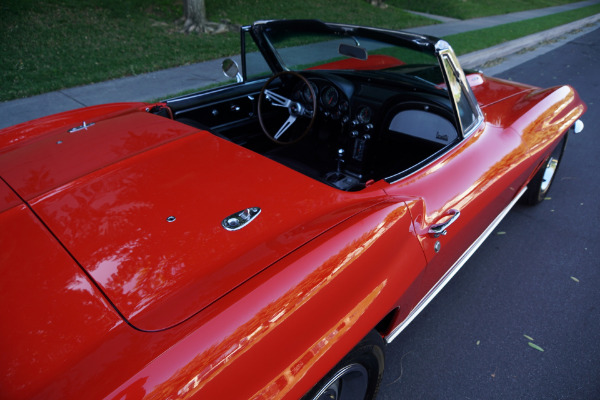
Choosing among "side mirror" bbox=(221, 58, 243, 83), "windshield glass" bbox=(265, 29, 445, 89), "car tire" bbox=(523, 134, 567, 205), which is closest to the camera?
"windshield glass" bbox=(265, 29, 445, 89)

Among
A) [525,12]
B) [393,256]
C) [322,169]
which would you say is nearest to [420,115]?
[322,169]

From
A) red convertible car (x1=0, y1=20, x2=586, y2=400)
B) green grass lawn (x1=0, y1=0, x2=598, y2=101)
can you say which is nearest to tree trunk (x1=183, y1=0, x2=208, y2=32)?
green grass lawn (x1=0, y1=0, x2=598, y2=101)

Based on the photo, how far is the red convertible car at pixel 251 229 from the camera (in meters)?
1.13

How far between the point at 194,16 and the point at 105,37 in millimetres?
1868

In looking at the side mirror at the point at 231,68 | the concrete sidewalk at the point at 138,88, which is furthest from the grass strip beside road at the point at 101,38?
the side mirror at the point at 231,68

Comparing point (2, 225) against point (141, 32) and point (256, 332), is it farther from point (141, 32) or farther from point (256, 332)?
point (141, 32)

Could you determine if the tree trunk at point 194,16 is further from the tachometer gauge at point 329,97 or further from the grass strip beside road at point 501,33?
the tachometer gauge at point 329,97

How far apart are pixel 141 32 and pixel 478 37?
7.59 m

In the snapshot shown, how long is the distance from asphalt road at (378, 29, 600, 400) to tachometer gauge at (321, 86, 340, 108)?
1.52m

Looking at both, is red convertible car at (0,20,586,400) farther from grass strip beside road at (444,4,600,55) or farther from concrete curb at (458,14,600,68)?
grass strip beside road at (444,4,600,55)

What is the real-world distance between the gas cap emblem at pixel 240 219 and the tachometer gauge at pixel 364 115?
1407mm

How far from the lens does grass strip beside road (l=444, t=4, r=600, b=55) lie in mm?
8586

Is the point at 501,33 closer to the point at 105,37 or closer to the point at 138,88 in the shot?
the point at 138,88

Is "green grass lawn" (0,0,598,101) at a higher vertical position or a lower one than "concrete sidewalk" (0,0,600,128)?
higher
